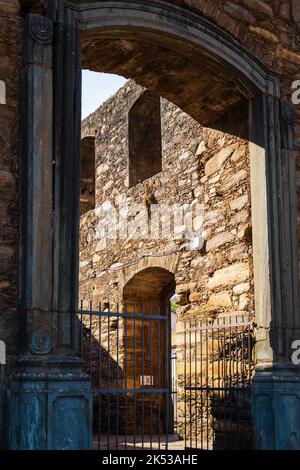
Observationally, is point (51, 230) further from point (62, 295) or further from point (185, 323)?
point (185, 323)

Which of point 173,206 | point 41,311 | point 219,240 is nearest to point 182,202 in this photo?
point 173,206

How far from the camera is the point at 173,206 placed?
9289mm

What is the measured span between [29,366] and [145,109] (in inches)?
277

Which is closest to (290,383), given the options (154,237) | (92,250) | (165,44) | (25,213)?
(25,213)

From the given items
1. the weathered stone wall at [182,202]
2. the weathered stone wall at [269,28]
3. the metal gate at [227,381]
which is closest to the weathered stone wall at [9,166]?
the weathered stone wall at [269,28]

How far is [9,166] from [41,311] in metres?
1.02

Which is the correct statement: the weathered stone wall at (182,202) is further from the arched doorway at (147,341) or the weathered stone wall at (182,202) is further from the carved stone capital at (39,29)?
the carved stone capital at (39,29)

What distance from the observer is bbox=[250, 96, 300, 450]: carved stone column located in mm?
5781

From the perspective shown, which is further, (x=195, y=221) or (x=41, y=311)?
(x=195, y=221)

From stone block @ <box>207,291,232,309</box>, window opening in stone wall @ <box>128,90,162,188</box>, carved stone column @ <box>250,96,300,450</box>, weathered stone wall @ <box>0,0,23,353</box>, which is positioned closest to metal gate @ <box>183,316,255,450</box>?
stone block @ <box>207,291,232,309</box>

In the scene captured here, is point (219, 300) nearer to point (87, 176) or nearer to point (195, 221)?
point (195, 221)

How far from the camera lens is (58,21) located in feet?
17.2

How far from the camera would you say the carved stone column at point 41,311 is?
4.49m

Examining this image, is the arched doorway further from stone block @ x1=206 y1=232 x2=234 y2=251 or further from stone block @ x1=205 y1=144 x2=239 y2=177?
stone block @ x1=205 y1=144 x2=239 y2=177
